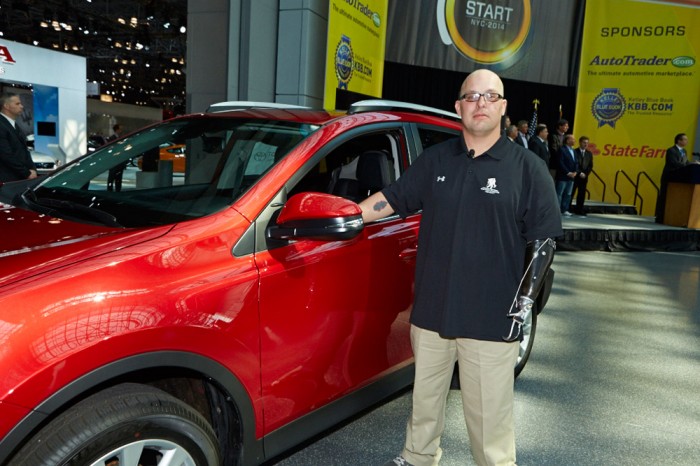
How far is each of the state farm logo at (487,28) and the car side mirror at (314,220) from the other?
11538 millimetres

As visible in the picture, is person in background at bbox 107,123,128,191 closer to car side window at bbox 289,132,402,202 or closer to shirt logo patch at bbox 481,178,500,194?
car side window at bbox 289,132,402,202

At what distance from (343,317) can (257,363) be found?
0.47 meters

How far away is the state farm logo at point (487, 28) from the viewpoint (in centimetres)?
1255

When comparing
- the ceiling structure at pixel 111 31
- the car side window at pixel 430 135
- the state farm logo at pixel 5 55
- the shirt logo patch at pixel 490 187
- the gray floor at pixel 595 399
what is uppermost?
the ceiling structure at pixel 111 31

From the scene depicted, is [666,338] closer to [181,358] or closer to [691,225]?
[181,358]

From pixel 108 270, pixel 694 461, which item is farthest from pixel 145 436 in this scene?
pixel 694 461

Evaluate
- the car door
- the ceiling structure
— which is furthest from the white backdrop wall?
the car door

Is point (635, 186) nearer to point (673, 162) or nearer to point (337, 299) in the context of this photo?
point (673, 162)

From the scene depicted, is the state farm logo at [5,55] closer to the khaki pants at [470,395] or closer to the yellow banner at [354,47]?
the yellow banner at [354,47]

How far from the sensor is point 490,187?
2092 mm

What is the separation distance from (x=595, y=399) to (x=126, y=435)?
9.76 ft

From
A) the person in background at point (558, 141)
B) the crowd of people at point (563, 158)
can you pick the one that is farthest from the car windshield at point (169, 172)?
the person in background at point (558, 141)

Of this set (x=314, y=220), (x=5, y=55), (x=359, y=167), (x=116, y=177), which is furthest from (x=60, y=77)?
(x=314, y=220)

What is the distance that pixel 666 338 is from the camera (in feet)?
15.9
